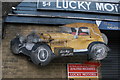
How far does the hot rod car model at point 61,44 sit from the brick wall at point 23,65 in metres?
0.34

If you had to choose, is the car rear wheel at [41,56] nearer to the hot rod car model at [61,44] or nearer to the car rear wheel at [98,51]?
the hot rod car model at [61,44]

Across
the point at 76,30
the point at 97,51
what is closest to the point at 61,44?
the point at 76,30

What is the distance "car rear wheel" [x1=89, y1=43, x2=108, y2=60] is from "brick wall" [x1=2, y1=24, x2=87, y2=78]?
4.61ft

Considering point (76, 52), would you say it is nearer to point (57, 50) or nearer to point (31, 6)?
point (57, 50)

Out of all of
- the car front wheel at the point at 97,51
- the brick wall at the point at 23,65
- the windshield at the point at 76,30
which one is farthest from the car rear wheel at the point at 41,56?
the car front wheel at the point at 97,51

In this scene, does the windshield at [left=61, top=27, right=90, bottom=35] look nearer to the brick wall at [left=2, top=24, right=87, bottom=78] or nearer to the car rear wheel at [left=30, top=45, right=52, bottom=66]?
the brick wall at [left=2, top=24, right=87, bottom=78]

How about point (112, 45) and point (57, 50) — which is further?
point (112, 45)

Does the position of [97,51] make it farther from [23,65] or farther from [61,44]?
[23,65]

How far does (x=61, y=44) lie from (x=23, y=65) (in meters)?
1.75

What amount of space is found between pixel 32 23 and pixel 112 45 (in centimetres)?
402

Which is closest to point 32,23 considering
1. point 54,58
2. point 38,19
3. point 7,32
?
point 38,19

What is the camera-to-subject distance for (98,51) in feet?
31.1

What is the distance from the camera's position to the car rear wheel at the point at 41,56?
912 cm

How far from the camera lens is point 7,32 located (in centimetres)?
1003
